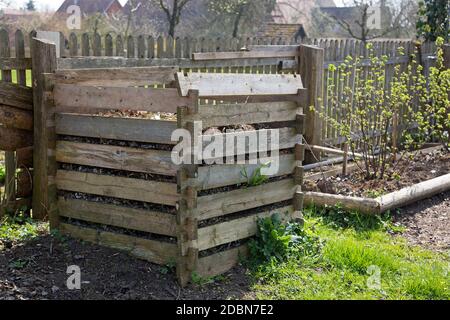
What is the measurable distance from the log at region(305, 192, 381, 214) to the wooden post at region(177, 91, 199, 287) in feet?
7.85

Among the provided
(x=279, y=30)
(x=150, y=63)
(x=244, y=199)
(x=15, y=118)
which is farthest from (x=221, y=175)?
(x=279, y=30)

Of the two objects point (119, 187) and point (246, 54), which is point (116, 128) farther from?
point (246, 54)

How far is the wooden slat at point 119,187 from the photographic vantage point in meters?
4.13

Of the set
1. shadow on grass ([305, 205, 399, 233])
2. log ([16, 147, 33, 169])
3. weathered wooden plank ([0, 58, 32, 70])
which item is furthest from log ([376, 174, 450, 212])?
weathered wooden plank ([0, 58, 32, 70])

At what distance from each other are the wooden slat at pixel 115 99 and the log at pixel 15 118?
0.88 m

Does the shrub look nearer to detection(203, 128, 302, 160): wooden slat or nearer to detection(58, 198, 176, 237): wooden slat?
detection(203, 128, 302, 160): wooden slat

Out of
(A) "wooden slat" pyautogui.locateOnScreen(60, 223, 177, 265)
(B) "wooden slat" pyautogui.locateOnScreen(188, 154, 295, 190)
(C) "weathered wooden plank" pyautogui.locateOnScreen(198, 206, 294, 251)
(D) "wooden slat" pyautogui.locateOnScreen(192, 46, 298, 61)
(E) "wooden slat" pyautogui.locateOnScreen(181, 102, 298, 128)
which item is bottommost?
(A) "wooden slat" pyautogui.locateOnScreen(60, 223, 177, 265)

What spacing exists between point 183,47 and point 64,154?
284 centimetres

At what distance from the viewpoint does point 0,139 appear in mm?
5316

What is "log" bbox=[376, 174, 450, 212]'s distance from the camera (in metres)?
5.91

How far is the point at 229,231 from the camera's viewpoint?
4.31 metres
